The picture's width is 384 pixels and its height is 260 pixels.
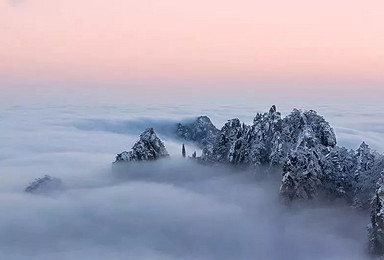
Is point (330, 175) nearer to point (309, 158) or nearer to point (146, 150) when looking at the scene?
point (309, 158)

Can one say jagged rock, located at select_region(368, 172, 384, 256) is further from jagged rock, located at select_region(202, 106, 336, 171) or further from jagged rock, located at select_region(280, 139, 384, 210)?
jagged rock, located at select_region(202, 106, 336, 171)

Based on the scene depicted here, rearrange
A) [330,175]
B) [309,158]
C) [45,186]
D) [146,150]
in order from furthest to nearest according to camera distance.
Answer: [45,186] < [146,150] < [330,175] < [309,158]

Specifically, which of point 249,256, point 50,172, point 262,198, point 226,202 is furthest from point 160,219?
point 50,172

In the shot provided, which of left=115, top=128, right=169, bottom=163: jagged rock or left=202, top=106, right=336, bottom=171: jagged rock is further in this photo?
left=115, top=128, right=169, bottom=163: jagged rock

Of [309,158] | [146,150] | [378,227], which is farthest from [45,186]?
[378,227]

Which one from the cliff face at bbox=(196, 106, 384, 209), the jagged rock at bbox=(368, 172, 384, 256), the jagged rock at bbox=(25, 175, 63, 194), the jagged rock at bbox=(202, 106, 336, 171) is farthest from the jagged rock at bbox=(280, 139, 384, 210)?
the jagged rock at bbox=(25, 175, 63, 194)

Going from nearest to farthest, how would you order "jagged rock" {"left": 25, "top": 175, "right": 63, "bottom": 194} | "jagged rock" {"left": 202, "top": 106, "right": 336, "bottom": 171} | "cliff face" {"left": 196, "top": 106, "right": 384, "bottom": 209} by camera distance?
"cliff face" {"left": 196, "top": 106, "right": 384, "bottom": 209} → "jagged rock" {"left": 202, "top": 106, "right": 336, "bottom": 171} → "jagged rock" {"left": 25, "top": 175, "right": 63, "bottom": 194}
